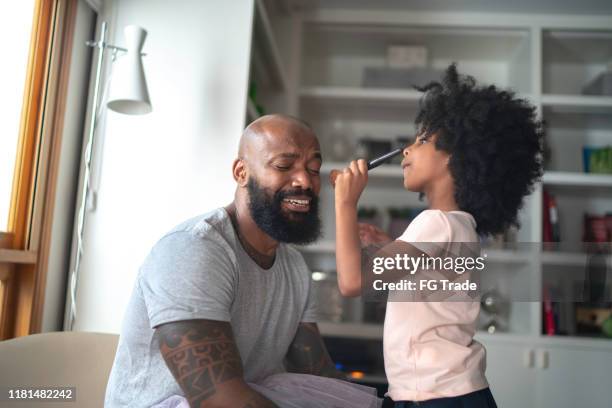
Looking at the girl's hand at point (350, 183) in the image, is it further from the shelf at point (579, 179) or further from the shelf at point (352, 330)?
the shelf at point (579, 179)

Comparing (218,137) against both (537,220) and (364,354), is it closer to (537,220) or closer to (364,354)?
(364,354)

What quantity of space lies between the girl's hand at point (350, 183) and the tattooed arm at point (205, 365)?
40 cm

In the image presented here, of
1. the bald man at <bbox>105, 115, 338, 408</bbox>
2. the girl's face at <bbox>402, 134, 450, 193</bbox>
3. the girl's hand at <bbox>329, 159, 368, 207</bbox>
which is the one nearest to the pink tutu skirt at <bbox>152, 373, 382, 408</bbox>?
the bald man at <bbox>105, 115, 338, 408</bbox>

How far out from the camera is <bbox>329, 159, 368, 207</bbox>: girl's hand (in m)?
1.20

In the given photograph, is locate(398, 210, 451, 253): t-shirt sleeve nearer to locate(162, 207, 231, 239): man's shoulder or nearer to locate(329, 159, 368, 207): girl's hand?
locate(329, 159, 368, 207): girl's hand

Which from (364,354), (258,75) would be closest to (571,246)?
(364,354)

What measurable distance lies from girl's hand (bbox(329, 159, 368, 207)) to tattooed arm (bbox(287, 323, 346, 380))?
15.8 inches

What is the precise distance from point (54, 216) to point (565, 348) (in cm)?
233

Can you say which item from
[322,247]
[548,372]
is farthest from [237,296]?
[548,372]

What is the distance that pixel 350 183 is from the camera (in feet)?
4.00

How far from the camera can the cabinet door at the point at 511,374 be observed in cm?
254

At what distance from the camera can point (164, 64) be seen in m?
2.09

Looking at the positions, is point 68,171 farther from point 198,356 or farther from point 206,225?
point 198,356

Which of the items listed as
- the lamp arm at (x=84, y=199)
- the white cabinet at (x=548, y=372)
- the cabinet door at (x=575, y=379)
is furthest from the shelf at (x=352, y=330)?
the lamp arm at (x=84, y=199)
